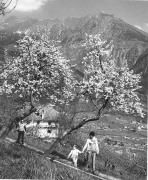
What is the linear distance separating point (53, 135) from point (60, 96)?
2808 inches

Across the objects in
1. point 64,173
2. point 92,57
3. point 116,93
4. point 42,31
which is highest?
point 42,31

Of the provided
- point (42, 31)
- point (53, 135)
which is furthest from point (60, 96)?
point (53, 135)

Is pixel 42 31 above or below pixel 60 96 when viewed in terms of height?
above

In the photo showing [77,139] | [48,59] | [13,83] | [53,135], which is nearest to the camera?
[48,59]

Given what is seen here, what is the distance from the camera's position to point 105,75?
22281 mm

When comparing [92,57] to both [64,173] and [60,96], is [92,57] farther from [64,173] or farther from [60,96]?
[64,173]

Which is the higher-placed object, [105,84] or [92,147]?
[105,84]

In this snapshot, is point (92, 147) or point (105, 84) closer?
point (92, 147)

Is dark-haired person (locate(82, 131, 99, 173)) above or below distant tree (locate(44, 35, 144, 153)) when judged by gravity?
below

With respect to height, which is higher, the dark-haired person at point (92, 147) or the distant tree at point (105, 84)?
the distant tree at point (105, 84)

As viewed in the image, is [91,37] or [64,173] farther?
[91,37]

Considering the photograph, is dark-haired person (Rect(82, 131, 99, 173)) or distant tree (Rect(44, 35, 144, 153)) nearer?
dark-haired person (Rect(82, 131, 99, 173))

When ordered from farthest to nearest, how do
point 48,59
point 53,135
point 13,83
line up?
point 53,135
point 13,83
point 48,59

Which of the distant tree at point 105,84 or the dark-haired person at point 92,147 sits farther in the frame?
the distant tree at point 105,84
